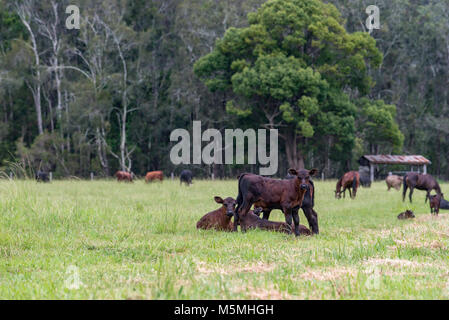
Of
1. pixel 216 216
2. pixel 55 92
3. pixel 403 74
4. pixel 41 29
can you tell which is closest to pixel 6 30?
pixel 41 29

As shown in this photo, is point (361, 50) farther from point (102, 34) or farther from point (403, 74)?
point (102, 34)

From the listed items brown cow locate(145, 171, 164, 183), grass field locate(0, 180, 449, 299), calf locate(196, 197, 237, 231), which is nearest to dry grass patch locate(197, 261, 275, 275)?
grass field locate(0, 180, 449, 299)

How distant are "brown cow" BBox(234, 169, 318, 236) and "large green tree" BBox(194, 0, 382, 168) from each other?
2399 cm

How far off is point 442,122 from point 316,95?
54.6 ft

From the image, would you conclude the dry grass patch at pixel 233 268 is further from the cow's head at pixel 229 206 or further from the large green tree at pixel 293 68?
the large green tree at pixel 293 68

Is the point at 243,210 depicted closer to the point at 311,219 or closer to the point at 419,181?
the point at 311,219

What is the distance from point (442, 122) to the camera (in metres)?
45.6

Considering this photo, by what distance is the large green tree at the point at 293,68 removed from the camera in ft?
113
